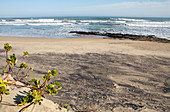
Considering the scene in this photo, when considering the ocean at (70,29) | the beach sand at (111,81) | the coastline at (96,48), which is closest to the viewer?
the beach sand at (111,81)

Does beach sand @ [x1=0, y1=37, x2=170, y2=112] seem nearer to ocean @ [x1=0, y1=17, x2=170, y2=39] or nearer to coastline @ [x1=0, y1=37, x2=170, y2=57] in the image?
coastline @ [x1=0, y1=37, x2=170, y2=57]

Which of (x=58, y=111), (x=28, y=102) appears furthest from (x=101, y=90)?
(x=28, y=102)

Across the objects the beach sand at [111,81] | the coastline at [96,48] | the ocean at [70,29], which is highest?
the ocean at [70,29]

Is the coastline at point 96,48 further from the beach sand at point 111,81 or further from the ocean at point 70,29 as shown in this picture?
the ocean at point 70,29

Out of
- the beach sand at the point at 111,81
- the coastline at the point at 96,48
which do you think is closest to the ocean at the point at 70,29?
the coastline at the point at 96,48

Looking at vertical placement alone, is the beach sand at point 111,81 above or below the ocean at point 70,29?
below

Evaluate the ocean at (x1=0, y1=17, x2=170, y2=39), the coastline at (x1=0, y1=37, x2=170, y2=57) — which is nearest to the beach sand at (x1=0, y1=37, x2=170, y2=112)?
the coastline at (x1=0, y1=37, x2=170, y2=57)

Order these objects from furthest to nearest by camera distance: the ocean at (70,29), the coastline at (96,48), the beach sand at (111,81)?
the ocean at (70,29) → the coastline at (96,48) → the beach sand at (111,81)

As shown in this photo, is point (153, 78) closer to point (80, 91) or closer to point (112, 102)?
point (112, 102)

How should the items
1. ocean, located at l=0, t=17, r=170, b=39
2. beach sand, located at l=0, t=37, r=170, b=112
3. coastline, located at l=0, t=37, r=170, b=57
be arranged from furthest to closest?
ocean, located at l=0, t=17, r=170, b=39, coastline, located at l=0, t=37, r=170, b=57, beach sand, located at l=0, t=37, r=170, b=112

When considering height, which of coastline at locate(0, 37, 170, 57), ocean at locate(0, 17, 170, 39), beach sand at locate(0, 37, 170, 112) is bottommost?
beach sand at locate(0, 37, 170, 112)

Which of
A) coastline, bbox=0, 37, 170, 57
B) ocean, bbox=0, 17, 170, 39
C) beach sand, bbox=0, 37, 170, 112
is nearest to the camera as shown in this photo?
beach sand, bbox=0, 37, 170, 112

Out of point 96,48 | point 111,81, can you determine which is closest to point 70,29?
point 96,48

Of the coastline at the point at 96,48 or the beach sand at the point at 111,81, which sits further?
the coastline at the point at 96,48
